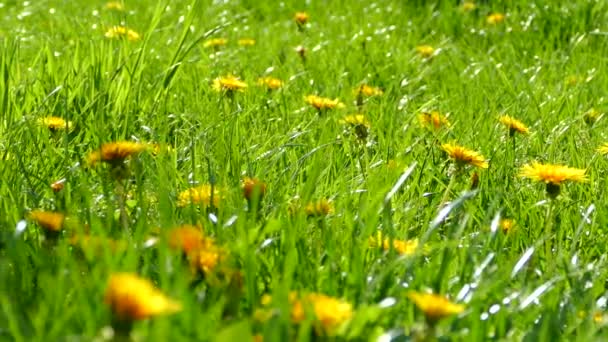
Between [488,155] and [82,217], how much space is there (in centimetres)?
103

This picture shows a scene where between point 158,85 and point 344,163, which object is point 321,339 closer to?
point 344,163

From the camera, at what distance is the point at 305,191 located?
1.56m

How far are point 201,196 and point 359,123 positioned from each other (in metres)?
0.70

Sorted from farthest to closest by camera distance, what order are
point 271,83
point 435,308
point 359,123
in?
point 271,83, point 359,123, point 435,308

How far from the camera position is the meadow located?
3.77ft

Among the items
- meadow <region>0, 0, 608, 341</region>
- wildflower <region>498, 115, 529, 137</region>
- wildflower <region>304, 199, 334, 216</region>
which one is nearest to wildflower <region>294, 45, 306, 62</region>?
meadow <region>0, 0, 608, 341</region>

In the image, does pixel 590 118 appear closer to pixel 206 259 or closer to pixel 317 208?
pixel 317 208

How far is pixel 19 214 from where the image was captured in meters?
1.58

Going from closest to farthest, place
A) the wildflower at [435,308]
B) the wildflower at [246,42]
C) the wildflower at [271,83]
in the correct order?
the wildflower at [435,308] < the wildflower at [271,83] < the wildflower at [246,42]

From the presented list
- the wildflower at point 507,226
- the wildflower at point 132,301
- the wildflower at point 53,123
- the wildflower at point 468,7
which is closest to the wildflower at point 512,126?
the wildflower at point 507,226

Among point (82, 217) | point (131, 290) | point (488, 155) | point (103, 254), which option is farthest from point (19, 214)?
point (488, 155)

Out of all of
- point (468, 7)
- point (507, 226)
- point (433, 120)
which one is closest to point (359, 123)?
point (433, 120)

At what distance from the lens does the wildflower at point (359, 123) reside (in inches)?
84.7

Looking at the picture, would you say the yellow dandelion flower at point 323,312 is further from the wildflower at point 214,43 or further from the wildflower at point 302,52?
the wildflower at point 214,43
